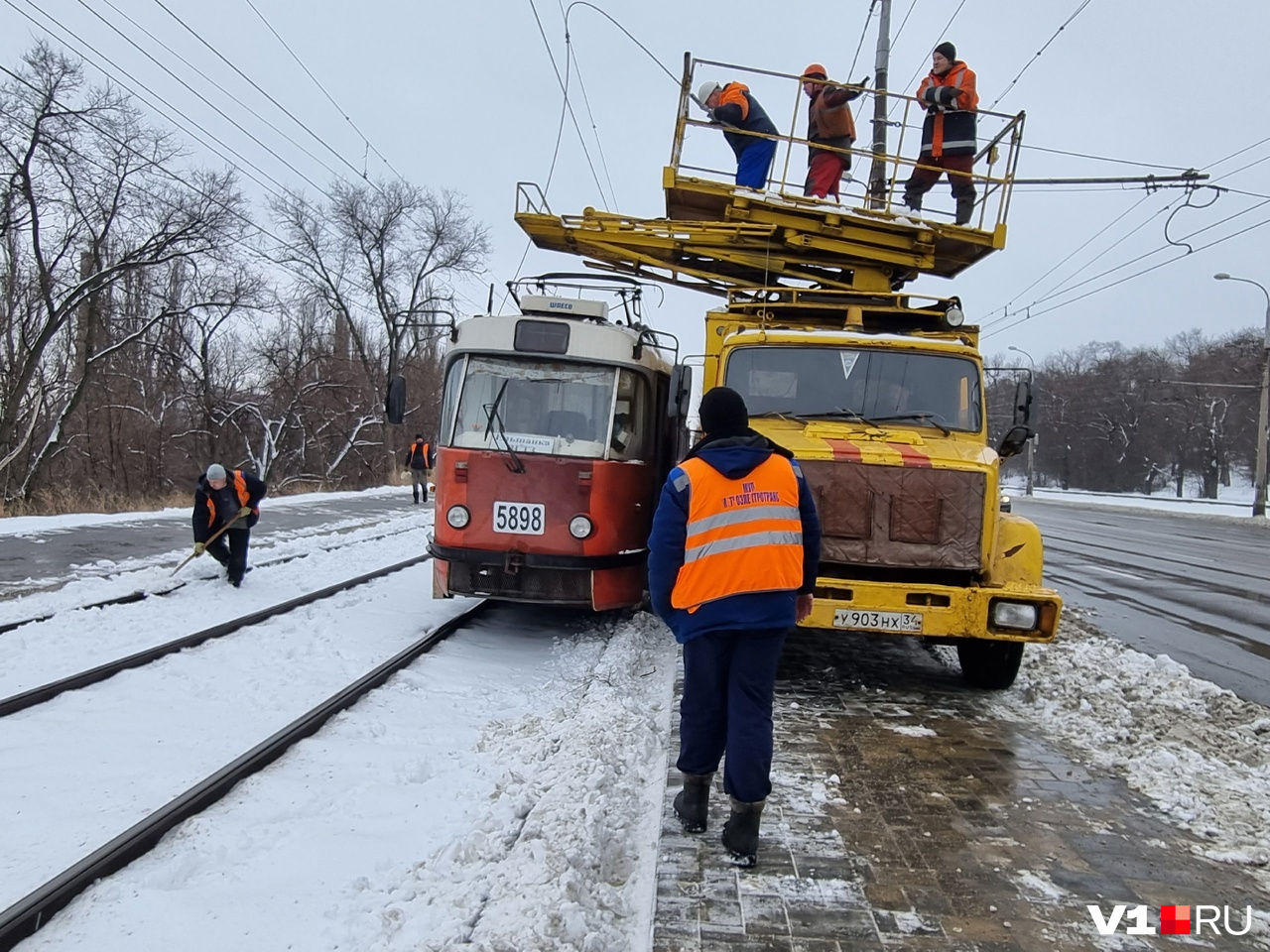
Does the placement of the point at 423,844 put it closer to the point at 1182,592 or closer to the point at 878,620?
the point at 878,620

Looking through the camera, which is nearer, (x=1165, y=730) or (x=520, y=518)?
(x=1165, y=730)

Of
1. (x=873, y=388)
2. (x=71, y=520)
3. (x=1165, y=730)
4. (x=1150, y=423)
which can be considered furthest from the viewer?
(x=1150, y=423)

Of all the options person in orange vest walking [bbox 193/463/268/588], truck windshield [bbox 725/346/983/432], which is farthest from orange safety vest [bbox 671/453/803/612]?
person in orange vest walking [bbox 193/463/268/588]

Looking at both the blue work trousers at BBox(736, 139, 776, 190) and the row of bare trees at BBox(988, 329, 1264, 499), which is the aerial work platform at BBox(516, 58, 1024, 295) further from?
the row of bare trees at BBox(988, 329, 1264, 499)

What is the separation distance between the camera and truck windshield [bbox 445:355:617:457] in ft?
25.0

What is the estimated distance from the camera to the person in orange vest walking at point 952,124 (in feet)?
27.5

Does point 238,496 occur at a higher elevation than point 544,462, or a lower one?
lower

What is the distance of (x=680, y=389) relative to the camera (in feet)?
22.8

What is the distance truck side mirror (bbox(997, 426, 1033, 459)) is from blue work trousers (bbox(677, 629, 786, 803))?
4.14 metres

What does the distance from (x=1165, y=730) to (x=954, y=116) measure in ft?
20.2

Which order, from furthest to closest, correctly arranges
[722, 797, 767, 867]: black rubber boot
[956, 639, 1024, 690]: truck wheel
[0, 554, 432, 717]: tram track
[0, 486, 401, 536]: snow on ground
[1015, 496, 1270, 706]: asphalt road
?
[0, 486, 401, 536]: snow on ground, [1015, 496, 1270, 706]: asphalt road, [956, 639, 1024, 690]: truck wheel, [0, 554, 432, 717]: tram track, [722, 797, 767, 867]: black rubber boot

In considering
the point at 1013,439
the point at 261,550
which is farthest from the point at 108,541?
the point at 1013,439

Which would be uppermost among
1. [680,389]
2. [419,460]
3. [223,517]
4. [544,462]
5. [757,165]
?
[757,165]

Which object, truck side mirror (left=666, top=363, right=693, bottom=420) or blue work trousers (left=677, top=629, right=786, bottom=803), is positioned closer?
blue work trousers (left=677, top=629, right=786, bottom=803)
